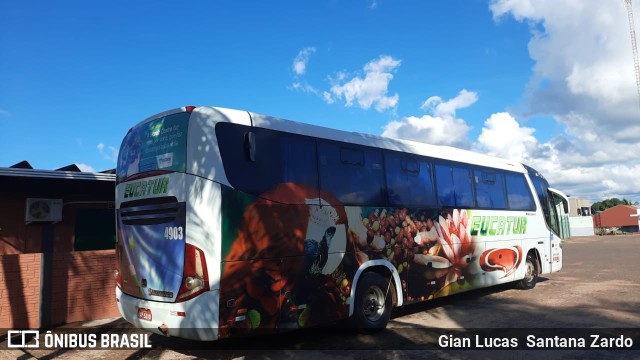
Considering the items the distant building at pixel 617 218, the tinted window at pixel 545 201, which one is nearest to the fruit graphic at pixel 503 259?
the tinted window at pixel 545 201

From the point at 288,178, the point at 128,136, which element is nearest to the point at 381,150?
the point at 288,178

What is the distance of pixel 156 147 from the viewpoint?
6.68 m

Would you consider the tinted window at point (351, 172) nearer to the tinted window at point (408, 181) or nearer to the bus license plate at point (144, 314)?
the tinted window at point (408, 181)

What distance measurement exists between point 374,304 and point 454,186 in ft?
11.0

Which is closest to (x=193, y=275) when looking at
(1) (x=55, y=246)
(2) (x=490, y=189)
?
(1) (x=55, y=246)

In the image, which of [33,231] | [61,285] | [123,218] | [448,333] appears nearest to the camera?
[123,218]

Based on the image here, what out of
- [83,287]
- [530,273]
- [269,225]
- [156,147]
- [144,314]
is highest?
[156,147]

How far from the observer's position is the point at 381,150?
8531mm

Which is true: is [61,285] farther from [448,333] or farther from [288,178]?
[448,333]

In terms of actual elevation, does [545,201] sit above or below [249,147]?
below

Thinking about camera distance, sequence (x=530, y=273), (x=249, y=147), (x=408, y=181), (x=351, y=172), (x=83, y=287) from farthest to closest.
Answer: (x=530, y=273) → (x=83, y=287) → (x=408, y=181) → (x=351, y=172) → (x=249, y=147)

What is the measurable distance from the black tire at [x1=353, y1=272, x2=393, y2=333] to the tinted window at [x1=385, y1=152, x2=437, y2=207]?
4.63 feet

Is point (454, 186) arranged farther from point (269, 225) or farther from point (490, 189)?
point (269, 225)

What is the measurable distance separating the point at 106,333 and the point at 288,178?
473 centimetres
